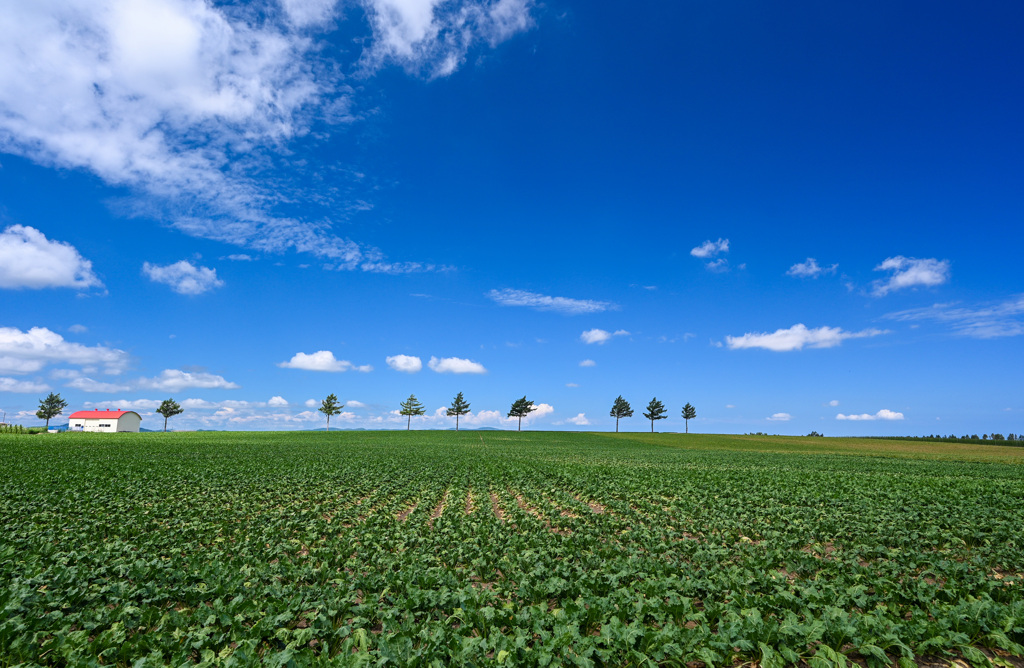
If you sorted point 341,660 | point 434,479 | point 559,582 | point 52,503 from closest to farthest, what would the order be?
point 341,660 < point 559,582 < point 52,503 < point 434,479

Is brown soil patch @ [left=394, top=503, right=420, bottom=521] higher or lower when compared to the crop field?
lower

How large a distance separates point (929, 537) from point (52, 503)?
30363 millimetres

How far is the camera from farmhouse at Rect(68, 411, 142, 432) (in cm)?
13862

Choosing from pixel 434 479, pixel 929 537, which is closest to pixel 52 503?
pixel 434 479

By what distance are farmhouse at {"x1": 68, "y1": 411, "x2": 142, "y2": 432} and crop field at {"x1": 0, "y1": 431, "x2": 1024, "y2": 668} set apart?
15142 centimetres

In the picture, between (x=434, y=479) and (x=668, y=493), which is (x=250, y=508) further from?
(x=668, y=493)

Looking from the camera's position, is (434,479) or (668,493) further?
(434,479)

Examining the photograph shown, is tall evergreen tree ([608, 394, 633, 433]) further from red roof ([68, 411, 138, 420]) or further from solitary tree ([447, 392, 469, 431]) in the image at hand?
red roof ([68, 411, 138, 420])

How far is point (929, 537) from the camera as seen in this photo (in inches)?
547

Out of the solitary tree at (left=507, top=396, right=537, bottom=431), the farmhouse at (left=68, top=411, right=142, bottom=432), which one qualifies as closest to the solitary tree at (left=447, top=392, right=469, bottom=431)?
the solitary tree at (left=507, top=396, right=537, bottom=431)

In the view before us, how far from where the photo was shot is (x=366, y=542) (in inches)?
509

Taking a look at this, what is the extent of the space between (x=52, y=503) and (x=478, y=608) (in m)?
20.0

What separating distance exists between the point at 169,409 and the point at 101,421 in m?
22.4

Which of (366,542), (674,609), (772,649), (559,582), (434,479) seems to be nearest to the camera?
(772,649)
